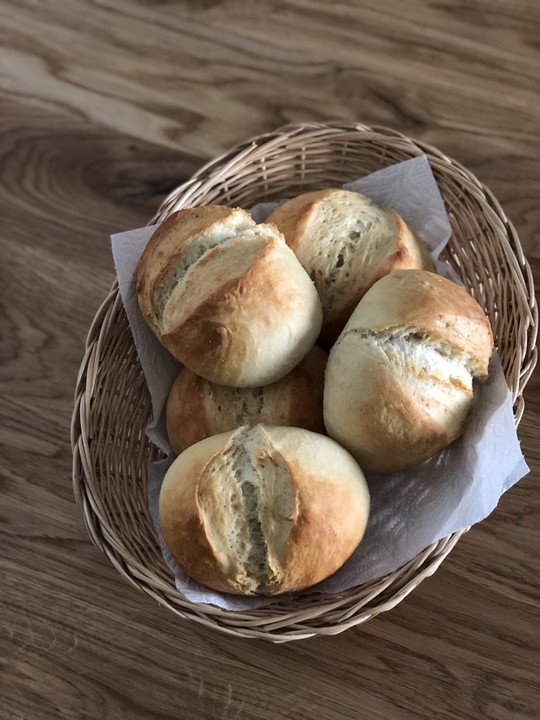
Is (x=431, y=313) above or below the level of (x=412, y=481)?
above

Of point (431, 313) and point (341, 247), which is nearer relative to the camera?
point (431, 313)

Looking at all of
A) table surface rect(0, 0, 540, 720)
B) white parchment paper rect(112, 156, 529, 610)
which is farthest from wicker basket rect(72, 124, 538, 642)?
table surface rect(0, 0, 540, 720)

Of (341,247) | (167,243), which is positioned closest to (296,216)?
(341,247)

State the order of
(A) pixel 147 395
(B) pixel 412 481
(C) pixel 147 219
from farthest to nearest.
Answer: (C) pixel 147 219, (A) pixel 147 395, (B) pixel 412 481

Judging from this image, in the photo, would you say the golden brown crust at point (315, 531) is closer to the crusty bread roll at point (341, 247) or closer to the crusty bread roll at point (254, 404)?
the crusty bread roll at point (254, 404)

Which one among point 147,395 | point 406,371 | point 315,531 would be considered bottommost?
point 147,395

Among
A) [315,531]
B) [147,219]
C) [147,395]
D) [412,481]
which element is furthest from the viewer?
[147,219]

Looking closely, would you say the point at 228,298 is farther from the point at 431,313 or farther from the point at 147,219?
the point at 147,219
